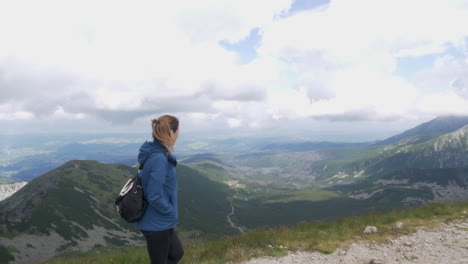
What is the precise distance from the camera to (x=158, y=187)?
547 centimetres

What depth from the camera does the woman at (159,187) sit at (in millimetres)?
5496

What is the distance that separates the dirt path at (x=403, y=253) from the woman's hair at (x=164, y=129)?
17.7ft

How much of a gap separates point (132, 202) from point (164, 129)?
5.45 ft

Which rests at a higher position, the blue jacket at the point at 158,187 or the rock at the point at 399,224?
the blue jacket at the point at 158,187

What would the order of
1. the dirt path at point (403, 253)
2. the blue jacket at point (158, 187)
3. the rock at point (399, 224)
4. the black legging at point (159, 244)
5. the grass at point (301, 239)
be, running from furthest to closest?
the rock at point (399, 224) → the grass at point (301, 239) → the dirt path at point (403, 253) → the black legging at point (159, 244) → the blue jacket at point (158, 187)

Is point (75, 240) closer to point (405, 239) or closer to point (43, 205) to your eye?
point (43, 205)

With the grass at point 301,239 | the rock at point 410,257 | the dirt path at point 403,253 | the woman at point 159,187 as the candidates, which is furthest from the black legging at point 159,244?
the rock at point 410,257

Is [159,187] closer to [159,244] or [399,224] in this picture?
[159,244]

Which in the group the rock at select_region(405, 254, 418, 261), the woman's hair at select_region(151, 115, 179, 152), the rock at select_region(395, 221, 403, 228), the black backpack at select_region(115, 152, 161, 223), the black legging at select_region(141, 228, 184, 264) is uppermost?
the woman's hair at select_region(151, 115, 179, 152)

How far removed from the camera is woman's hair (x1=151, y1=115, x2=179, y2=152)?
5.87 meters

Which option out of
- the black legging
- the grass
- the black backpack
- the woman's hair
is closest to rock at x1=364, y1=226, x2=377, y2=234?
the grass

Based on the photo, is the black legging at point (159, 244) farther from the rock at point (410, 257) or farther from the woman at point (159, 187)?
the rock at point (410, 257)

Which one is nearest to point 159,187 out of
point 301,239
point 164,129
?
point 164,129

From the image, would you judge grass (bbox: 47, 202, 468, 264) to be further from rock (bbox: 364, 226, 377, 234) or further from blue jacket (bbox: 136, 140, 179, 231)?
blue jacket (bbox: 136, 140, 179, 231)
